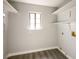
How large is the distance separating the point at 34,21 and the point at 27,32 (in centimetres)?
74

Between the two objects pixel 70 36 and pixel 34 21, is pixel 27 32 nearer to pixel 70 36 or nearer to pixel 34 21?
pixel 34 21

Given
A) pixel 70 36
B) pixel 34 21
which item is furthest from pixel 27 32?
pixel 70 36

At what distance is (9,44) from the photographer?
3.05 m

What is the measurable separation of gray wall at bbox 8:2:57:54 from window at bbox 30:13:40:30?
0.22 m

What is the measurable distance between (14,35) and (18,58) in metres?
1.06

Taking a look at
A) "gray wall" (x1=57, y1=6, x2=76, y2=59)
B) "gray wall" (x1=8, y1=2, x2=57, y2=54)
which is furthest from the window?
"gray wall" (x1=57, y1=6, x2=76, y2=59)

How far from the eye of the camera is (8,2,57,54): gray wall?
3135mm

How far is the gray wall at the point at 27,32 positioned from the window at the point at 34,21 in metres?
0.22

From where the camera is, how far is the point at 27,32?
3398 millimetres

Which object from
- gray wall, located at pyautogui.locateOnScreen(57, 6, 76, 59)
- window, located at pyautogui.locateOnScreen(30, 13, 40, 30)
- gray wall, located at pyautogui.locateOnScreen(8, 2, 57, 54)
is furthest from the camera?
window, located at pyautogui.locateOnScreen(30, 13, 40, 30)

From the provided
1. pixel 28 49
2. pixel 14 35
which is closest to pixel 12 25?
pixel 14 35

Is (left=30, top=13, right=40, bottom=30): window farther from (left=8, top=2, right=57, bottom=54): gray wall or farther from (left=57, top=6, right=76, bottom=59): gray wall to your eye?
(left=57, top=6, right=76, bottom=59): gray wall

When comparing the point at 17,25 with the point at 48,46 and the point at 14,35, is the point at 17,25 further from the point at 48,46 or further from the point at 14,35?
the point at 48,46

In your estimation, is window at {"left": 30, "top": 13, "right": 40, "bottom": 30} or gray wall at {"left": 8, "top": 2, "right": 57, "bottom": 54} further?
window at {"left": 30, "top": 13, "right": 40, "bottom": 30}
